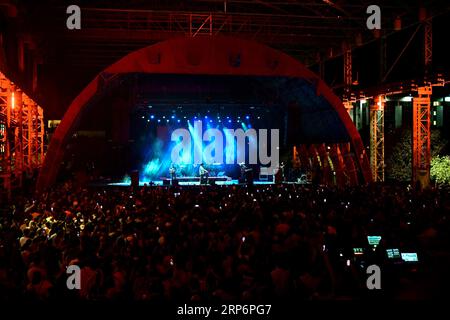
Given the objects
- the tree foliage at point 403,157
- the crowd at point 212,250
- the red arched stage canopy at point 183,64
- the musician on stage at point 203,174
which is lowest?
the crowd at point 212,250

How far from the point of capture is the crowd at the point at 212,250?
6082 millimetres

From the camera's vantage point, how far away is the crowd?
6082 mm

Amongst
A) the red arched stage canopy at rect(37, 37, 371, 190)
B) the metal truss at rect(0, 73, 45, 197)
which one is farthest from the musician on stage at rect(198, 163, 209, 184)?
the red arched stage canopy at rect(37, 37, 371, 190)

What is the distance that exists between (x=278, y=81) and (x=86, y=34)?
32.5 ft

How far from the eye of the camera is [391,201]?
39.7 feet

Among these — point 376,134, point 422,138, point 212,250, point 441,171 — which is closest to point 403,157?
point 376,134

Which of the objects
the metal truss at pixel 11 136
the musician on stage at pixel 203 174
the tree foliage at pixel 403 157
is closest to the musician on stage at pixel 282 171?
the musician on stage at pixel 203 174

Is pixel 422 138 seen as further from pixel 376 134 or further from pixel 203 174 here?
pixel 203 174

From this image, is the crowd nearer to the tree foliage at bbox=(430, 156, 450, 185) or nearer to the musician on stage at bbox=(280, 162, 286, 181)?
the tree foliage at bbox=(430, 156, 450, 185)

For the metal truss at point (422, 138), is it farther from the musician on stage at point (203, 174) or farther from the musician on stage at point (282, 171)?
the musician on stage at point (203, 174)

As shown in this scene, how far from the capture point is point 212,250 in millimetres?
7422

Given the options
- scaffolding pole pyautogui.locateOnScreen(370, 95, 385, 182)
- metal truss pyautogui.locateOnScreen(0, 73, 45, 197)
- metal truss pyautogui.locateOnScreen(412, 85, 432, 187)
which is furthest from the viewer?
scaffolding pole pyautogui.locateOnScreen(370, 95, 385, 182)

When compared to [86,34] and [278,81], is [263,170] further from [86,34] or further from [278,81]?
[86,34]

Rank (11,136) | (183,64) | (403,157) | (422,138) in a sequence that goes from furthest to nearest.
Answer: (403,157) → (422,138) → (183,64) → (11,136)
